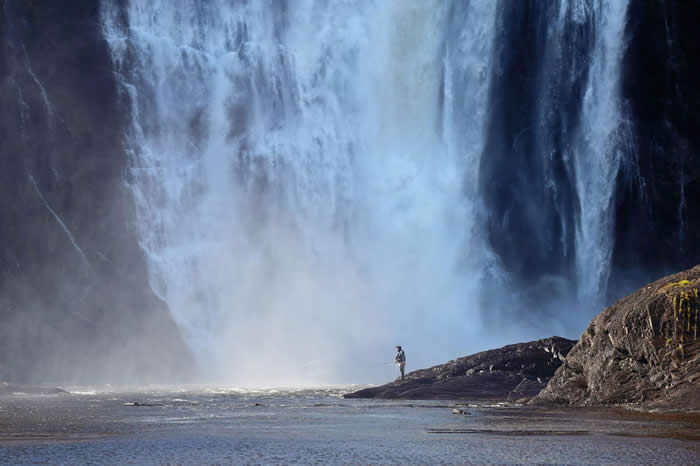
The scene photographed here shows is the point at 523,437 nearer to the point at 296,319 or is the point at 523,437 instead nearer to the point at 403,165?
the point at 296,319

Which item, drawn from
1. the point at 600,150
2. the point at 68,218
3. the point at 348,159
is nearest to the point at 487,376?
the point at 600,150

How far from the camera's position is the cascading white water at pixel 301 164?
46688 mm

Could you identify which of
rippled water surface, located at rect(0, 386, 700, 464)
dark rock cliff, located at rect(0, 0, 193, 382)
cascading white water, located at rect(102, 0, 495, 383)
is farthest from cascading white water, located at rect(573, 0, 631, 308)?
rippled water surface, located at rect(0, 386, 700, 464)

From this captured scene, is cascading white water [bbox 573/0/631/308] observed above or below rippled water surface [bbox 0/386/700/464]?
above

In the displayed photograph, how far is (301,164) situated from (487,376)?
27504 mm

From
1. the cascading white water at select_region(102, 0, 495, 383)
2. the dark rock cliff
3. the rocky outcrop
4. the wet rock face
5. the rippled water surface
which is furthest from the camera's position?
the cascading white water at select_region(102, 0, 495, 383)

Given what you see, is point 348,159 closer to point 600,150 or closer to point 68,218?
point 600,150

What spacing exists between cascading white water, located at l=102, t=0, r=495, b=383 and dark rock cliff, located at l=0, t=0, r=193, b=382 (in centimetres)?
141

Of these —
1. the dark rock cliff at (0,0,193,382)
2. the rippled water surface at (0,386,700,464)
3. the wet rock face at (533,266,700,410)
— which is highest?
the dark rock cliff at (0,0,193,382)

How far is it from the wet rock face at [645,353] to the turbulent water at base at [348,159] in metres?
26.7

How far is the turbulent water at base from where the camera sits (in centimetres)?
4703

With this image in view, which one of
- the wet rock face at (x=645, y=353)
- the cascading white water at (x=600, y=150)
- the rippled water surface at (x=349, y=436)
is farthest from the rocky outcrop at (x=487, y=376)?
the cascading white water at (x=600, y=150)

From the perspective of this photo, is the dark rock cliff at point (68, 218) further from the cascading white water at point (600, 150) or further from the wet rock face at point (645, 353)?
the wet rock face at point (645, 353)

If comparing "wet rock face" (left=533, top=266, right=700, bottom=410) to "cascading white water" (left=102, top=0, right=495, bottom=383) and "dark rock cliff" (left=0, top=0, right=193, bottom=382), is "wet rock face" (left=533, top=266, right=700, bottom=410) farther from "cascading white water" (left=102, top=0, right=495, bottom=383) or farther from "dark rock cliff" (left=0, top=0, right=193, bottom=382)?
"dark rock cliff" (left=0, top=0, right=193, bottom=382)
